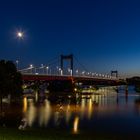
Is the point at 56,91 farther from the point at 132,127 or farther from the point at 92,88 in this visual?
the point at 132,127

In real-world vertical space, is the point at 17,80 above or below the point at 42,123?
above

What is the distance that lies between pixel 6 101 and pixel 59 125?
114ft

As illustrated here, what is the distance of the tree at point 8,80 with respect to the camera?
186ft

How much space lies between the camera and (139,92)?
154 meters

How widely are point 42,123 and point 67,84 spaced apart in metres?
83.9

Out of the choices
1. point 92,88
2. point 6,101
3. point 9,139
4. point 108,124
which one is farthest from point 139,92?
point 9,139

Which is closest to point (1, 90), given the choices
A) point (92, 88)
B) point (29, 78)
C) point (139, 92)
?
point (29, 78)

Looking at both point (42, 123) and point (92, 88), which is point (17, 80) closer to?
point (42, 123)

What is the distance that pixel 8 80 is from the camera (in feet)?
190

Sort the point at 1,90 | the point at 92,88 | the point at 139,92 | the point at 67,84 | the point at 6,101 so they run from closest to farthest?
the point at 1,90 < the point at 6,101 < the point at 67,84 < the point at 139,92 < the point at 92,88

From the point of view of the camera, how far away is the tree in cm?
5669

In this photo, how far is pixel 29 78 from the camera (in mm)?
94500

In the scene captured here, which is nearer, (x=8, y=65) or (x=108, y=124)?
(x=108, y=124)

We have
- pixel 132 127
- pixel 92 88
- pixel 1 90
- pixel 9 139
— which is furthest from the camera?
pixel 92 88
